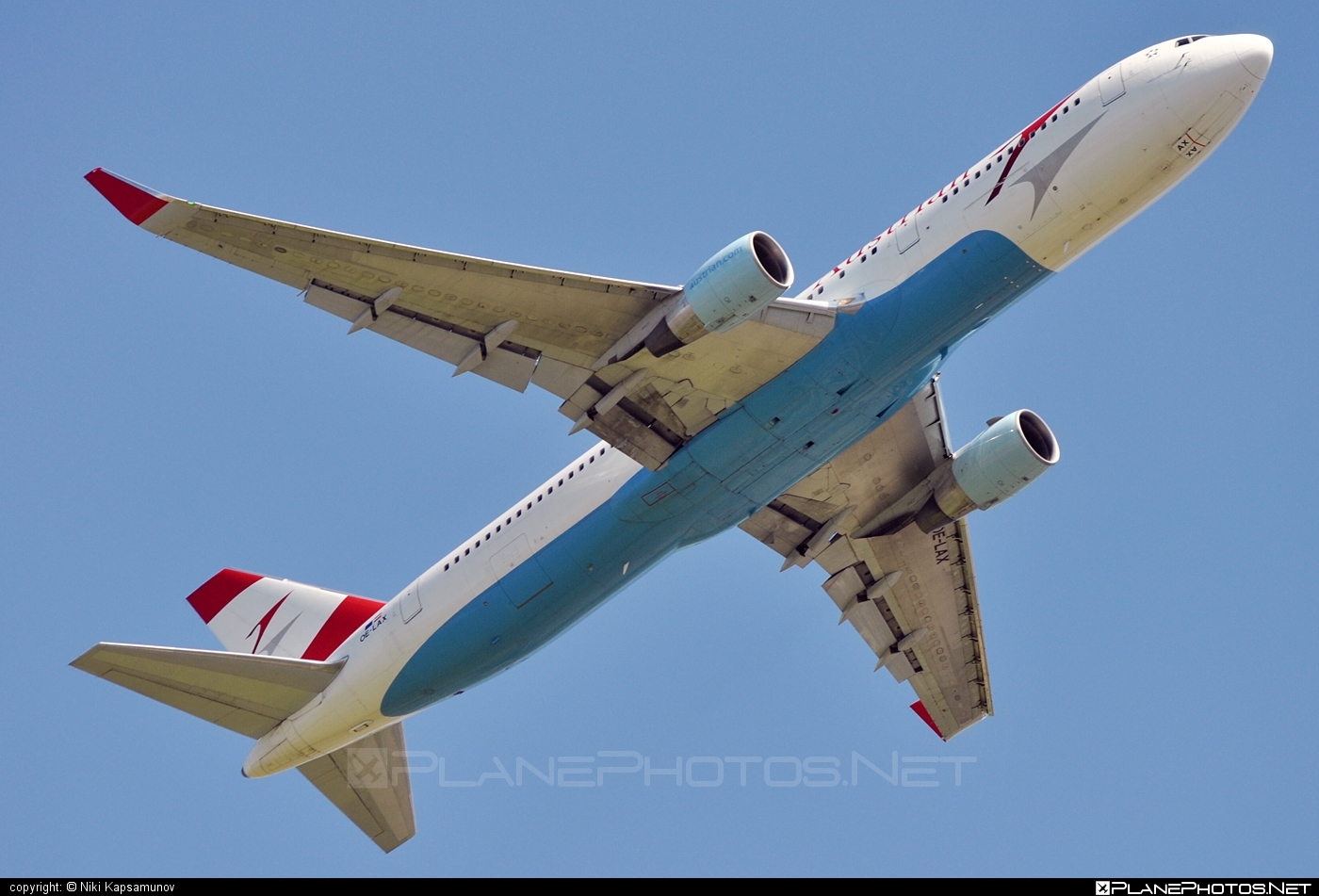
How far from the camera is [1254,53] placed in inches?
1044

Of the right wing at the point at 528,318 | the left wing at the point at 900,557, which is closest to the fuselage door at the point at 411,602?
the right wing at the point at 528,318

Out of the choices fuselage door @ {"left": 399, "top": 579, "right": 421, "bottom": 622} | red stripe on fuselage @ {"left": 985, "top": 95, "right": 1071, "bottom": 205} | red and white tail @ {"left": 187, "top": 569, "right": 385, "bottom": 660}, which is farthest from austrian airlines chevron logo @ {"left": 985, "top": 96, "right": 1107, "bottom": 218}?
red and white tail @ {"left": 187, "top": 569, "right": 385, "bottom": 660}

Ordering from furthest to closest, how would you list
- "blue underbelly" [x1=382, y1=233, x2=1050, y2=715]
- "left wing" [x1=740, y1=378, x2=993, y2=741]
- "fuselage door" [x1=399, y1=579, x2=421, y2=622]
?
"left wing" [x1=740, y1=378, x2=993, y2=741] → "fuselage door" [x1=399, y1=579, x2=421, y2=622] → "blue underbelly" [x1=382, y1=233, x2=1050, y2=715]

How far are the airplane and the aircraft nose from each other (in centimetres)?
6

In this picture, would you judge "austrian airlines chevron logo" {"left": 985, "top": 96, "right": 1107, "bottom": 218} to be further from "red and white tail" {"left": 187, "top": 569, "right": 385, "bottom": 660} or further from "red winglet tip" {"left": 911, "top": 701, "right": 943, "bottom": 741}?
"red and white tail" {"left": 187, "top": 569, "right": 385, "bottom": 660}

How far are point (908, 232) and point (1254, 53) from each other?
7.06 m

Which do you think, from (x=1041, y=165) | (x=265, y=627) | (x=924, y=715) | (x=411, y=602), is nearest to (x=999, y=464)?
(x=1041, y=165)

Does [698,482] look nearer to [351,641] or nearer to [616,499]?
[616,499]

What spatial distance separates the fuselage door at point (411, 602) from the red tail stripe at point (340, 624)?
2.25 metres

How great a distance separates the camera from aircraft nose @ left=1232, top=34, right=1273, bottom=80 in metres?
26.5

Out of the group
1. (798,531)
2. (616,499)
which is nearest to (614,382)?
(616,499)

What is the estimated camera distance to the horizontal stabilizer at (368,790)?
34.8 meters

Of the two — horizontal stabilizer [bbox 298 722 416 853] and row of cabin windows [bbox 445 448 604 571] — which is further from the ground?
row of cabin windows [bbox 445 448 604 571]

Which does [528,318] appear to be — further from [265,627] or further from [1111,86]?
[265,627]
